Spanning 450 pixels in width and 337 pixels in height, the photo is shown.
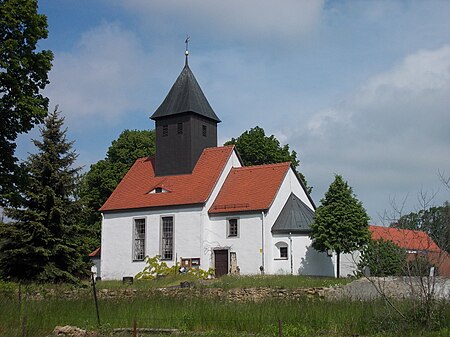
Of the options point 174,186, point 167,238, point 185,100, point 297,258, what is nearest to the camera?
point 297,258

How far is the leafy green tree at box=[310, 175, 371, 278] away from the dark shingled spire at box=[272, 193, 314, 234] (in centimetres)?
187

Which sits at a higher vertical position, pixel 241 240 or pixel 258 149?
pixel 258 149

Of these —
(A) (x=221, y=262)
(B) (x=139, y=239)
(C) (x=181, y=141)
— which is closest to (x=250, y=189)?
(A) (x=221, y=262)

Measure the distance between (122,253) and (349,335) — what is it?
89.3 ft

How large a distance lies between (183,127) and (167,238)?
736 cm

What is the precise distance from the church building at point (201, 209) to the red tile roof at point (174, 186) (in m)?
0.07

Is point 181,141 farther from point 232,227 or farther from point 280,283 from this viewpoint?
point 280,283

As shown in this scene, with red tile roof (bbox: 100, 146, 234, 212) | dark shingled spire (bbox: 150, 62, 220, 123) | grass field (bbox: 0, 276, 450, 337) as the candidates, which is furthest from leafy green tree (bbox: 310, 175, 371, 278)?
grass field (bbox: 0, 276, 450, 337)

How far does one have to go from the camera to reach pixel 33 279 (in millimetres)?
28938

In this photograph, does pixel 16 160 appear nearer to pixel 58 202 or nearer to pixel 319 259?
pixel 58 202

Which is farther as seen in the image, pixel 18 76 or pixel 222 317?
pixel 18 76

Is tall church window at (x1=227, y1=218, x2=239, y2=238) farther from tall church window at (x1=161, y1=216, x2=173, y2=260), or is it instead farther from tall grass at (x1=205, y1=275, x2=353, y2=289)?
tall grass at (x1=205, y1=275, x2=353, y2=289)

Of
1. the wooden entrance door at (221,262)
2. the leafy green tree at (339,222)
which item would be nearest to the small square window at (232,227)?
the wooden entrance door at (221,262)

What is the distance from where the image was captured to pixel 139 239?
124 feet
